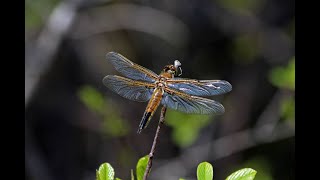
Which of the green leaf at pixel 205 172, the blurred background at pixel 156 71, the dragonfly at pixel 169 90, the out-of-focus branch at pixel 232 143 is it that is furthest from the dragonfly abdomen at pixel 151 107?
the blurred background at pixel 156 71

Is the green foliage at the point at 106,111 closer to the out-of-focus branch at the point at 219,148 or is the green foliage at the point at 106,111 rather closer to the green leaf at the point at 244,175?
the out-of-focus branch at the point at 219,148

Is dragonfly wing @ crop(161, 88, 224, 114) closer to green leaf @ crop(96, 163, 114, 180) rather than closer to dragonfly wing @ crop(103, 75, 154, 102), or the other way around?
dragonfly wing @ crop(103, 75, 154, 102)

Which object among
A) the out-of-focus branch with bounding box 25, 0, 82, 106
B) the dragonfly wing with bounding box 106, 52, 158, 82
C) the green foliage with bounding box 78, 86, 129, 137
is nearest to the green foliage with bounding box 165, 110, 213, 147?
the green foliage with bounding box 78, 86, 129, 137

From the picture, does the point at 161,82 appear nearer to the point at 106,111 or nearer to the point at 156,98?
the point at 156,98

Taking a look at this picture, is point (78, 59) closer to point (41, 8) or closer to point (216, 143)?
point (41, 8)
